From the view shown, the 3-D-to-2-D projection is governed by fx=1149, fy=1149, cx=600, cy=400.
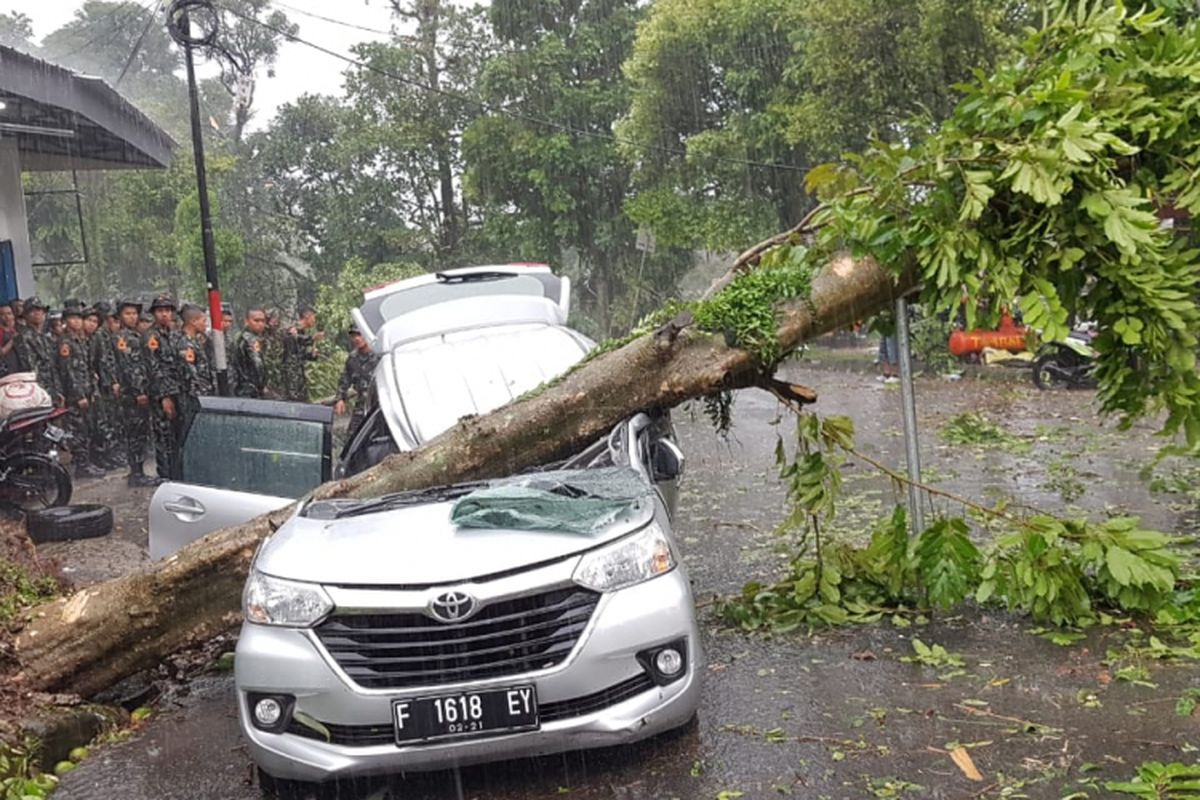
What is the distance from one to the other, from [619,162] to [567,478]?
74.1 feet

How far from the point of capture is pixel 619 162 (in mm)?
26766

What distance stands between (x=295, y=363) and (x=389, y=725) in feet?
40.1

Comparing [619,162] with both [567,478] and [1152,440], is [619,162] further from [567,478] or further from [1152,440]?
[567,478]

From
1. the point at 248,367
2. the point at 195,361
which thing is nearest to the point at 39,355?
the point at 195,361

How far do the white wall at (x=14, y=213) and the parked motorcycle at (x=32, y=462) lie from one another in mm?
6145

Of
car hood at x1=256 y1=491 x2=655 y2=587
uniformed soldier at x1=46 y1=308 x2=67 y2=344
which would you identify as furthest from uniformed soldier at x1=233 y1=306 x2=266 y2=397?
car hood at x1=256 y1=491 x2=655 y2=587

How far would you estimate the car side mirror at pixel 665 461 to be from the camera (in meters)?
5.90

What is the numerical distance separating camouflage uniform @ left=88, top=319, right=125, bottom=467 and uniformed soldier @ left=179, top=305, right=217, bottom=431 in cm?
80

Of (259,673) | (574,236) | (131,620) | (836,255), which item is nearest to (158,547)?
(131,620)

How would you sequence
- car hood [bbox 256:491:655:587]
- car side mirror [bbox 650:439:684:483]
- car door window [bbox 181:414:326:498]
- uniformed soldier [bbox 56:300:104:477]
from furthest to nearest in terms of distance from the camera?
uniformed soldier [bbox 56:300:104:477]
car door window [bbox 181:414:326:498]
car side mirror [bbox 650:439:684:483]
car hood [bbox 256:491:655:587]

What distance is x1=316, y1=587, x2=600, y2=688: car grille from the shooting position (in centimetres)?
389

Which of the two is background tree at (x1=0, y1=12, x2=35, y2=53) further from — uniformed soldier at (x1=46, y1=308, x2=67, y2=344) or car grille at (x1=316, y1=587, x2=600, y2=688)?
car grille at (x1=316, y1=587, x2=600, y2=688)

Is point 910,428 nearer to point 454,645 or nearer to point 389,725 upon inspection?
point 454,645

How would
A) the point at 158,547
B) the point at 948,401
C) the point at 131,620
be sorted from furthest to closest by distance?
1. the point at 948,401
2. the point at 158,547
3. the point at 131,620
